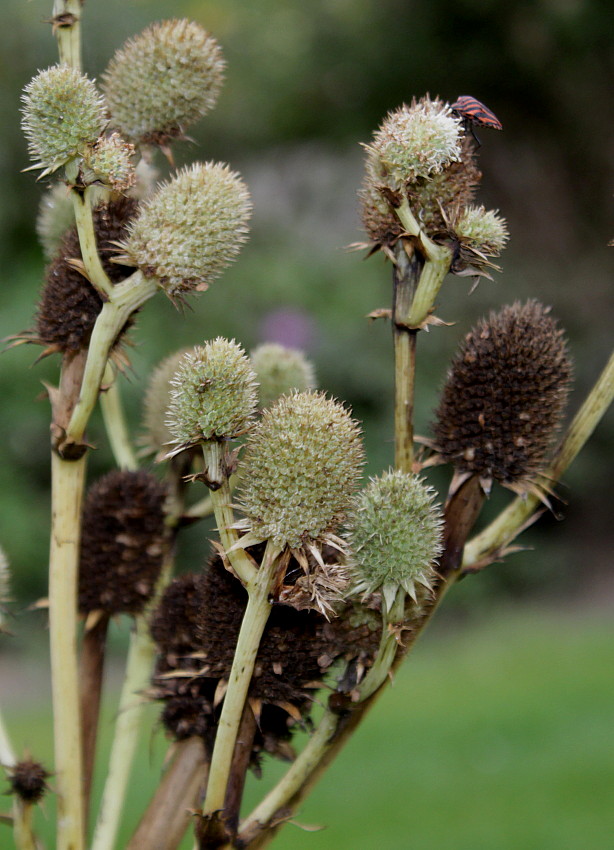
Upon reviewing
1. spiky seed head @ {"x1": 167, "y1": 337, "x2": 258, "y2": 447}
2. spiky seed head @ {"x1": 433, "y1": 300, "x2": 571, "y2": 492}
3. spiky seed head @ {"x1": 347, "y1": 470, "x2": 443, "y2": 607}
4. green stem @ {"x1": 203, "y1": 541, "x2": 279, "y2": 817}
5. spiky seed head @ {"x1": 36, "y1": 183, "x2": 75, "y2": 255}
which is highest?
spiky seed head @ {"x1": 36, "y1": 183, "x2": 75, "y2": 255}

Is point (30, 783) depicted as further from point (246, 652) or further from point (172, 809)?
point (246, 652)

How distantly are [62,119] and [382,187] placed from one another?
341 millimetres

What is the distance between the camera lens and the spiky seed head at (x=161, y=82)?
4.05 feet

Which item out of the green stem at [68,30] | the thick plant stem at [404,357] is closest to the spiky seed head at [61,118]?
the green stem at [68,30]

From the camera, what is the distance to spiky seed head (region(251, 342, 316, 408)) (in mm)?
1356

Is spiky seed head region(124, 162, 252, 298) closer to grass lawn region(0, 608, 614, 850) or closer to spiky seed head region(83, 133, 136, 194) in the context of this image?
spiky seed head region(83, 133, 136, 194)

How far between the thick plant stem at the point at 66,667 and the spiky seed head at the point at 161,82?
0.43 meters

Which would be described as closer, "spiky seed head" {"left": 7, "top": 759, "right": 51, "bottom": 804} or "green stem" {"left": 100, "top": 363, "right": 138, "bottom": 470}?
"spiky seed head" {"left": 7, "top": 759, "right": 51, "bottom": 804}

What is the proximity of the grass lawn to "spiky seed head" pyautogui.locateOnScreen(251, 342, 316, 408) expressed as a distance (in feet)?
10.0

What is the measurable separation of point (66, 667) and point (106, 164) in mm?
559

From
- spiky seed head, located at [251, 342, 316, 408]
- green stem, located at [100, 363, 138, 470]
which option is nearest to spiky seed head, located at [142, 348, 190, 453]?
green stem, located at [100, 363, 138, 470]

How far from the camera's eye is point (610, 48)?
29.9ft

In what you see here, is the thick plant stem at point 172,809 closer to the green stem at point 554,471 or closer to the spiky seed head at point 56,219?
the green stem at point 554,471

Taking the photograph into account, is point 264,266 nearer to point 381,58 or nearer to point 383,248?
point 381,58
